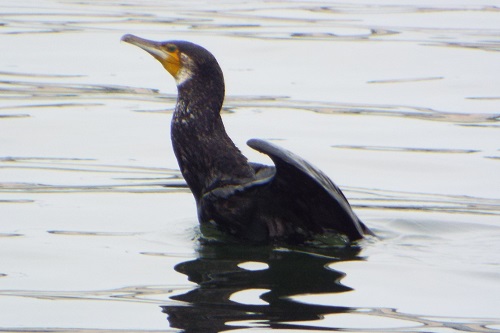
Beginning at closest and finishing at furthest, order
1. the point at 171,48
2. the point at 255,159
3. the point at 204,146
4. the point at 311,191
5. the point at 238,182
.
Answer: the point at 311,191
the point at 238,182
the point at 204,146
the point at 171,48
the point at 255,159

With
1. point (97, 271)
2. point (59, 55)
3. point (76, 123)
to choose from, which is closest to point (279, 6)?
point (59, 55)

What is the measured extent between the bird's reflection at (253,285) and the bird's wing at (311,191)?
0.45 feet

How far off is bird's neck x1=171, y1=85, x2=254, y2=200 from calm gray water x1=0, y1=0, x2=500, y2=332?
35 centimetres

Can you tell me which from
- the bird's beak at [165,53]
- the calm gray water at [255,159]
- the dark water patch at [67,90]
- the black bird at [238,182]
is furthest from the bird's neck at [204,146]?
the dark water patch at [67,90]

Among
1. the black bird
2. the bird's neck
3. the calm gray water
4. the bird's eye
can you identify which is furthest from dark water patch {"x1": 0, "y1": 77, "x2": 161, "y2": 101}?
the bird's neck

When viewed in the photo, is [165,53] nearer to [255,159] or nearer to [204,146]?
[204,146]

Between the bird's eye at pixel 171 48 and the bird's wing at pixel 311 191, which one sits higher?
the bird's eye at pixel 171 48

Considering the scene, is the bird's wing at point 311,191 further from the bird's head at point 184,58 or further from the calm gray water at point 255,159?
the bird's head at point 184,58

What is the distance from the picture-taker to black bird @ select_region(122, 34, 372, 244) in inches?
230

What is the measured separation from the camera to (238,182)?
625 cm

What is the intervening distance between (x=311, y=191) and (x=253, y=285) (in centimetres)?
71

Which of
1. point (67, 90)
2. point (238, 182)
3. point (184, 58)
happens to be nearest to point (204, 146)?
point (238, 182)

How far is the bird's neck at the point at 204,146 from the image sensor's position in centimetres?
634

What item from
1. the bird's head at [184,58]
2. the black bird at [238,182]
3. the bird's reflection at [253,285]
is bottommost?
the bird's reflection at [253,285]
